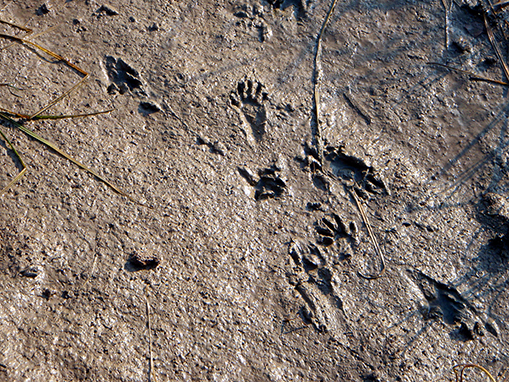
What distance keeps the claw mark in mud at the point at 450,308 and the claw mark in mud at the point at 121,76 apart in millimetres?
1502

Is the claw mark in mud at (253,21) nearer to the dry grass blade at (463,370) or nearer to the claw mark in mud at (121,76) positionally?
the claw mark in mud at (121,76)

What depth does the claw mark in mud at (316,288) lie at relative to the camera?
1.73 m

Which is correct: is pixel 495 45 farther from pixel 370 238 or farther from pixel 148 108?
pixel 148 108

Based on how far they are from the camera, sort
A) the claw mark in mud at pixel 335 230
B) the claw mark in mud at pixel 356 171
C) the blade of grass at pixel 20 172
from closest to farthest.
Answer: the blade of grass at pixel 20 172 → the claw mark in mud at pixel 335 230 → the claw mark in mud at pixel 356 171

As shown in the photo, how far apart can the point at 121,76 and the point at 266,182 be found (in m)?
0.85

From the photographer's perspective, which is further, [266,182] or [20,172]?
[266,182]

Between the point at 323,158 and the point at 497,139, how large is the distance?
909 millimetres

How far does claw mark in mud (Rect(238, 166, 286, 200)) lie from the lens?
1935 mm

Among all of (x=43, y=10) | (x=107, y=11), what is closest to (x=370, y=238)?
(x=107, y=11)

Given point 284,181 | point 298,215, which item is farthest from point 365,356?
point 284,181

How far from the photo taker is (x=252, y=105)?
2098 mm

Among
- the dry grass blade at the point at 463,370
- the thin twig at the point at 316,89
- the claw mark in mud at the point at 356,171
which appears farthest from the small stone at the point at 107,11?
the dry grass blade at the point at 463,370

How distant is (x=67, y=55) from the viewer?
6.77 feet

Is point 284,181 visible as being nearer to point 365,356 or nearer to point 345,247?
point 345,247
